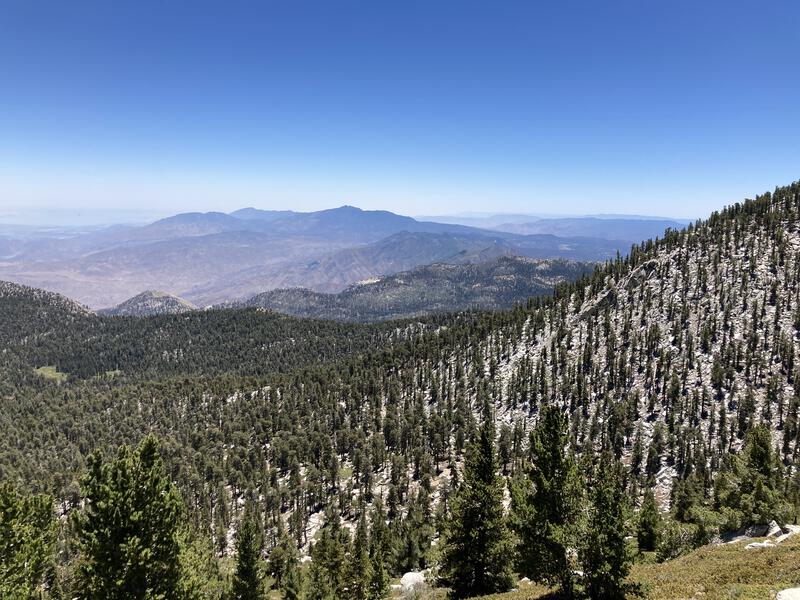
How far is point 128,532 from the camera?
38281 millimetres

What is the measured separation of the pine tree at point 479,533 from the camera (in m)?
52.9

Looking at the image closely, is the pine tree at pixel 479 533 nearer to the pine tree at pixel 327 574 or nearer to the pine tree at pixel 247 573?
the pine tree at pixel 247 573

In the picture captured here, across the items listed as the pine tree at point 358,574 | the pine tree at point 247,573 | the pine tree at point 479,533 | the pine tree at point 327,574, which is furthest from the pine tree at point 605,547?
the pine tree at point 327,574

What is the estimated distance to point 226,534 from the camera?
174 metres

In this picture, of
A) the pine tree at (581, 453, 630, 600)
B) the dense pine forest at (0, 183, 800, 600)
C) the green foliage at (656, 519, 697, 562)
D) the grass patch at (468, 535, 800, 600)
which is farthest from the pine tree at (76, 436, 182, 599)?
the green foliage at (656, 519, 697, 562)

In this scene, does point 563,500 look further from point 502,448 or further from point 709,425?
point 709,425

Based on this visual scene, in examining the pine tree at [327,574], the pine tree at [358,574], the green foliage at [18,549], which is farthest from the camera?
the pine tree at [358,574]

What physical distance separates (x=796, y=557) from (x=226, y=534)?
18684 cm

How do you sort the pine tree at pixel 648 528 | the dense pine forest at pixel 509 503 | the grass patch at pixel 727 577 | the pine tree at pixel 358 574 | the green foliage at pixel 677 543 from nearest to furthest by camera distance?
the grass patch at pixel 727 577
the dense pine forest at pixel 509 503
the green foliage at pixel 677 543
the pine tree at pixel 358 574
the pine tree at pixel 648 528

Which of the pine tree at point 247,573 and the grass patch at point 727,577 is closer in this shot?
the grass patch at point 727,577

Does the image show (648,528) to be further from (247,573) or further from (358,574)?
(247,573)

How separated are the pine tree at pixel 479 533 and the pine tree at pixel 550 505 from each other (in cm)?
1056

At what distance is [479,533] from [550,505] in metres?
14.9

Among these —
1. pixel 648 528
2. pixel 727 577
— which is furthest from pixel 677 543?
pixel 727 577
